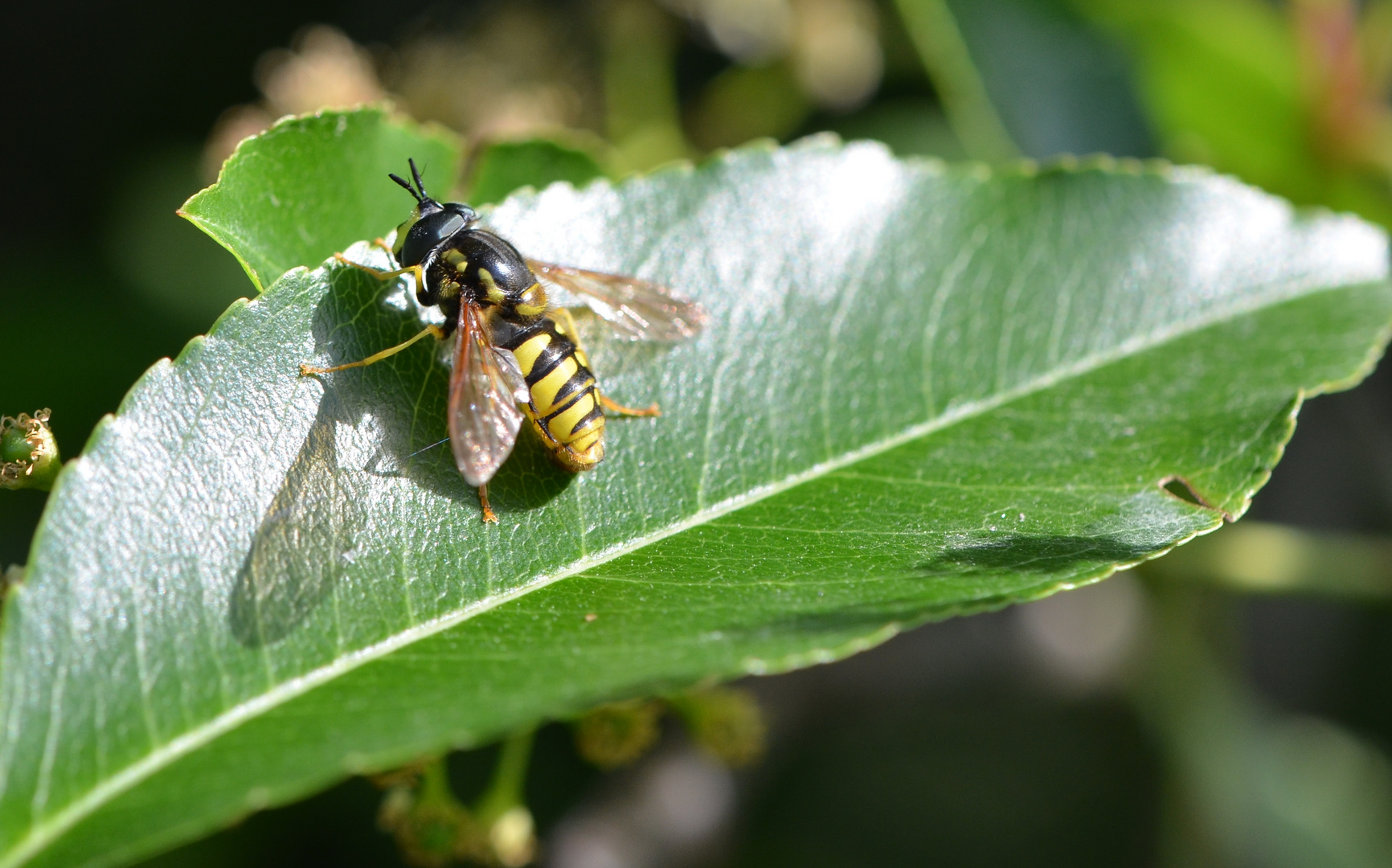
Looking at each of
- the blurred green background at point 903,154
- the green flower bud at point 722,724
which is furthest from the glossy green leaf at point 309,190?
the green flower bud at point 722,724

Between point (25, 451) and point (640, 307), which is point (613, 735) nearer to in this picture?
point (640, 307)

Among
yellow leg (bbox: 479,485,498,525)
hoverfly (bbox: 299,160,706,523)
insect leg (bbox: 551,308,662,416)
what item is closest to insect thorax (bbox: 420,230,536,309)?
hoverfly (bbox: 299,160,706,523)

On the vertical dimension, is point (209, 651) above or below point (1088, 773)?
above

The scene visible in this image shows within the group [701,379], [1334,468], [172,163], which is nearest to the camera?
[701,379]

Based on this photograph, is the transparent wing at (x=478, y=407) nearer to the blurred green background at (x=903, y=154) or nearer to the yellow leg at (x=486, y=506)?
the yellow leg at (x=486, y=506)

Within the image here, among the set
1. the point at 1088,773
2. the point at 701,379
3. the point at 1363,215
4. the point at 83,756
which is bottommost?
the point at 1088,773

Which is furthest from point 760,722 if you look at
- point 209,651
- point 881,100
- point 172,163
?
point 172,163

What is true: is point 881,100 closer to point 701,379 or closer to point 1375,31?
point 1375,31
